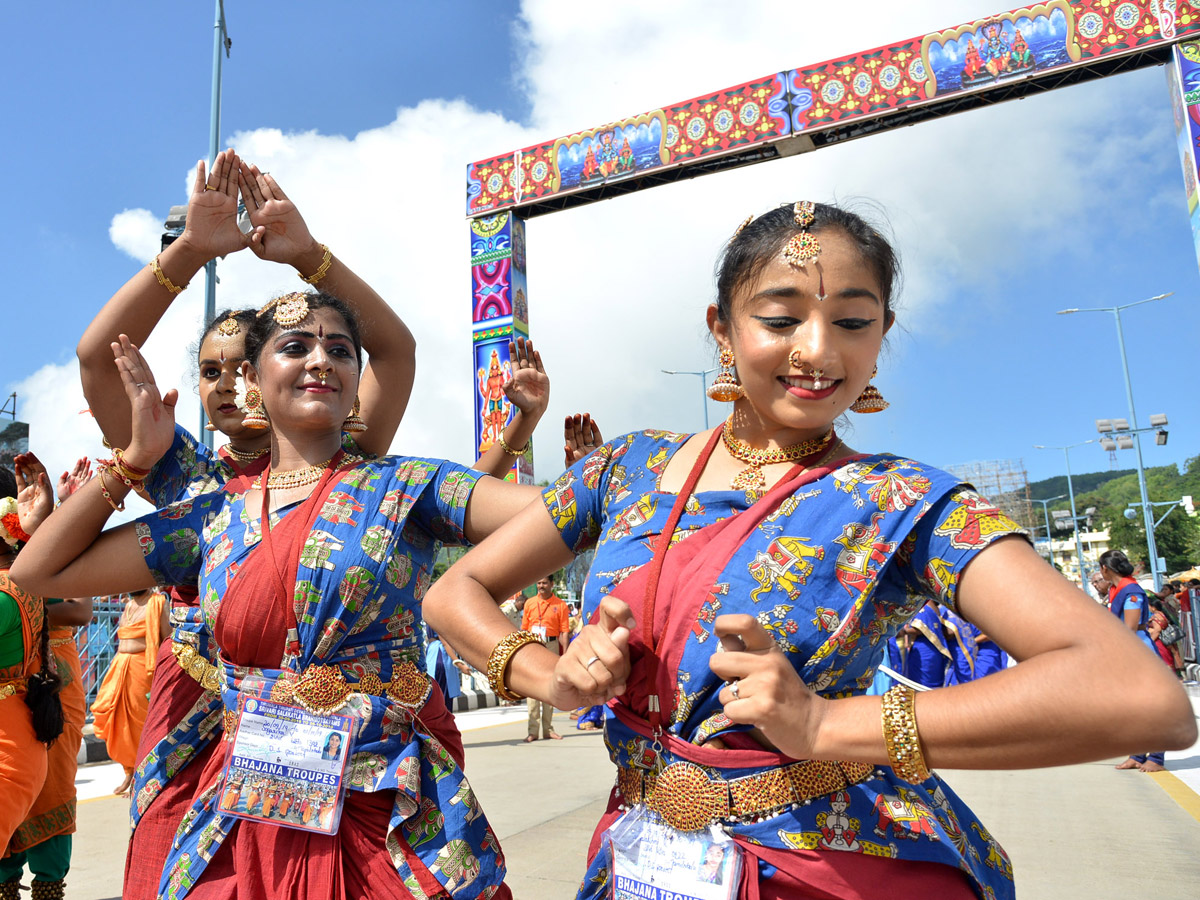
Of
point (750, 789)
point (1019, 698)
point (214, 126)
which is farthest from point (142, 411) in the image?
point (214, 126)

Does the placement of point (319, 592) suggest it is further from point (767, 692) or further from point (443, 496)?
point (767, 692)

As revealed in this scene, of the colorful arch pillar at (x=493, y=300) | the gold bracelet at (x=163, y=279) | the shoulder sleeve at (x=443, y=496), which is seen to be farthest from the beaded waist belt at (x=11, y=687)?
the colorful arch pillar at (x=493, y=300)

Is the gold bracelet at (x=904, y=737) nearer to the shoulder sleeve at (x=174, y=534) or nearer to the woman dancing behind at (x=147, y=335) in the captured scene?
the woman dancing behind at (x=147, y=335)

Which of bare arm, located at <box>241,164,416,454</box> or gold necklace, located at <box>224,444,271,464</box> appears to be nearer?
bare arm, located at <box>241,164,416,454</box>

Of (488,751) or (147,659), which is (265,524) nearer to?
(147,659)

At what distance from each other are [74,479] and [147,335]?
66 cm

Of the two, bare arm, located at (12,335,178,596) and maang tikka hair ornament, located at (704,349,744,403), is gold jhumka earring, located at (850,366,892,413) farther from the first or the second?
bare arm, located at (12,335,178,596)

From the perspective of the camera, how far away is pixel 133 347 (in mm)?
2449

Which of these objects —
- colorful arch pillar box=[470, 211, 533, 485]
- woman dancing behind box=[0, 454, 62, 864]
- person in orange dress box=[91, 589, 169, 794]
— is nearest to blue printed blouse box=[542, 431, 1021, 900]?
woman dancing behind box=[0, 454, 62, 864]

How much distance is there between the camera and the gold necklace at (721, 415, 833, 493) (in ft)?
4.66

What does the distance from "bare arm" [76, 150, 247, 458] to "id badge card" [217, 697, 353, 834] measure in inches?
41.9

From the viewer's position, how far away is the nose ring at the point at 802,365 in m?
1.34

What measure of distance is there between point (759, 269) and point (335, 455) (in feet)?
4.16

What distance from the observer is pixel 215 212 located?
242 cm
